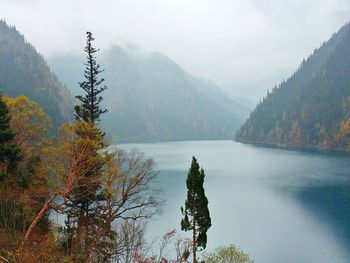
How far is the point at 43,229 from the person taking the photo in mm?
42188

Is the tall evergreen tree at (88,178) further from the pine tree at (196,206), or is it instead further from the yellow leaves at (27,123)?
the yellow leaves at (27,123)

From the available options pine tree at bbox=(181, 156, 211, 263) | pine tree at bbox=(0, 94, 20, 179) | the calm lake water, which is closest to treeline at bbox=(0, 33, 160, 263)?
pine tree at bbox=(0, 94, 20, 179)

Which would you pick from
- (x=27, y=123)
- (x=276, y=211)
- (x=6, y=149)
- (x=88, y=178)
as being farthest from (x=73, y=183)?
(x=276, y=211)

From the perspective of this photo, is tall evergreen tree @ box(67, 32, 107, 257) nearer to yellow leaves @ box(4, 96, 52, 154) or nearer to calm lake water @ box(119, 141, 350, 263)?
yellow leaves @ box(4, 96, 52, 154)

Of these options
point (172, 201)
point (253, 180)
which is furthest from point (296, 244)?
point (253, 180)

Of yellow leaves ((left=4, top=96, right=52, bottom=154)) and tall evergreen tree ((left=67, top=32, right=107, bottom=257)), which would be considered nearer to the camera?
tall evergreen tree ((left=67, top=32, right=107, bottom=257))

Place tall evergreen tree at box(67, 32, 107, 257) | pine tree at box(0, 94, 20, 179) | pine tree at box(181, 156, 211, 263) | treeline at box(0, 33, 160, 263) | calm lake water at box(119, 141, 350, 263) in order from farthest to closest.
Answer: calm lake water at box(119, 141, 350, 263) < pine tree at box(181, 156, 211, 263) < pine tree at box(0, 94, 20, 179) < tall evergreen tree at box(67, 32, 107, 257) < treeline at box(0, 33, 160, 263)

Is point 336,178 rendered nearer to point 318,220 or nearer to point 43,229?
point 318,220

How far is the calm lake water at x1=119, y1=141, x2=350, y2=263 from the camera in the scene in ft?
216

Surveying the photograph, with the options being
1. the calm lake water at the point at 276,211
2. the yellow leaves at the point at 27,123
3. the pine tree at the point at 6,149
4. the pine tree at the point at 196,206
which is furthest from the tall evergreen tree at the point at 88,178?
the calm lake water at the point at 276,211

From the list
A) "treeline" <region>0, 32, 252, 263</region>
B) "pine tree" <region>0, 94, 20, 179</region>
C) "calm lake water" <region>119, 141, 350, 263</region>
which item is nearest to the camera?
"treeline" <region>0, 32, 252, 263</region>

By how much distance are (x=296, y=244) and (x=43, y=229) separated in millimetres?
46152

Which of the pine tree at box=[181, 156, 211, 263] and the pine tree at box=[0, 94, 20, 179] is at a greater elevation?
the pine tree at box=[0, 94, 20, 179]

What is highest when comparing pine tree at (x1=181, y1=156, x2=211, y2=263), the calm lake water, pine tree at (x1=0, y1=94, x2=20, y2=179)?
pine tree at (x1=0, y1=94, x2=20, y2=179)
